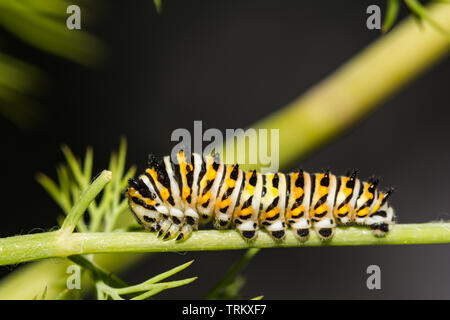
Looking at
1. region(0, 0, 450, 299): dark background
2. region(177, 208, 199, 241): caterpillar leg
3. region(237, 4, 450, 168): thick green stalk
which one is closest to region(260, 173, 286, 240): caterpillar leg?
region(177, 208, 199, 241): caterpillar leg

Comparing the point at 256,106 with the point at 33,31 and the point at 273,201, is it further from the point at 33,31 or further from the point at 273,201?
the point at 273,201

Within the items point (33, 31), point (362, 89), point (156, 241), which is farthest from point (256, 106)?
point (156, 241)

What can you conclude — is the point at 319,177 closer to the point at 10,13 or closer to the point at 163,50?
the point at 10,13

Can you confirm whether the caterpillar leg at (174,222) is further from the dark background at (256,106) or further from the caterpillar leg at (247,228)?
the dark background at (256,106)

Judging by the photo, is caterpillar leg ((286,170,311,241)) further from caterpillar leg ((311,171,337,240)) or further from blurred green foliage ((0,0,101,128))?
blurred green foliage ((0,0,101,128))
